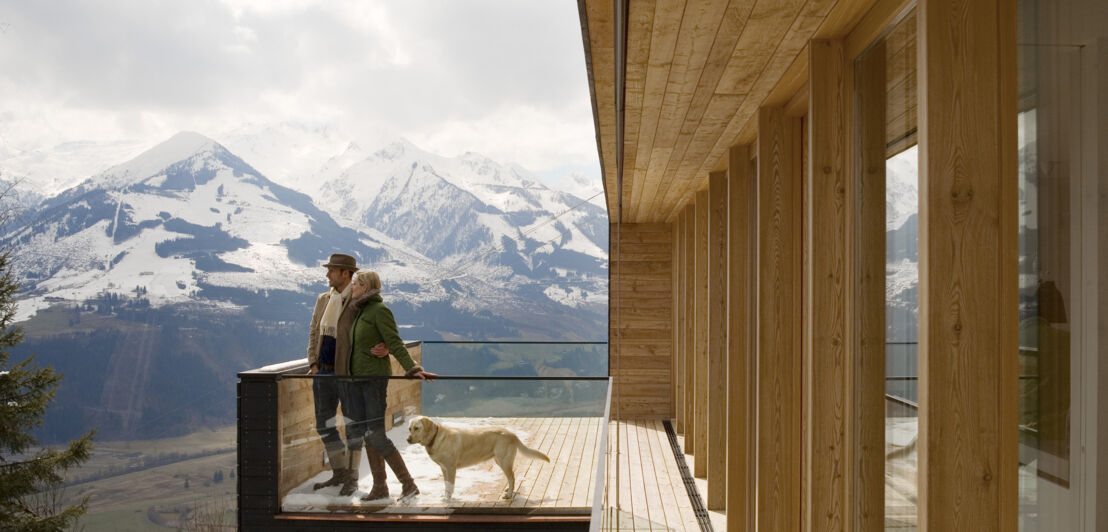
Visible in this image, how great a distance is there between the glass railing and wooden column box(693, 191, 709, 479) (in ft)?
3.11

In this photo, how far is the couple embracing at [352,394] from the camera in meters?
5.08

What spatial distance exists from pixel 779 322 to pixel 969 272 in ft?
5.60

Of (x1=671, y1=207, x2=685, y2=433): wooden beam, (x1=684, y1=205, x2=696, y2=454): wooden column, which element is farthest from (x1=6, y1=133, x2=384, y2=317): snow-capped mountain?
(x1=684, y1=205, x2=696, y2=454): wooden column

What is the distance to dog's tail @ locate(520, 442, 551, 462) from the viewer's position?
17.0ft

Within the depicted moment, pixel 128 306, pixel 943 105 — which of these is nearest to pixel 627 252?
pixel 943 105

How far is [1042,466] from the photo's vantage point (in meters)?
1.50

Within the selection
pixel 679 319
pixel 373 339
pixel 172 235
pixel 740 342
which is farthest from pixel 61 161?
pixel 740 342

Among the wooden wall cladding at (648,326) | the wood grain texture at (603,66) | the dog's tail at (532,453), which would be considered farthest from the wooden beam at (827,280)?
the wooden wall cladding at (648,326)

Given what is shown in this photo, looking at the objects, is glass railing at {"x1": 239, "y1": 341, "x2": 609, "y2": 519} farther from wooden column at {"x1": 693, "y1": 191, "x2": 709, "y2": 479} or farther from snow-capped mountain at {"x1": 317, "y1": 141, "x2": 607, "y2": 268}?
snow-capped mountain at {"x1": 317, "y1": 141, "x2": 607, "y2": 268}

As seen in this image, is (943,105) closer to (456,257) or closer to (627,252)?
(627,252)

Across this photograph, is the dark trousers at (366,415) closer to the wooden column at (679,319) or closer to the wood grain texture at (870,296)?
the wooden column at (679,319)

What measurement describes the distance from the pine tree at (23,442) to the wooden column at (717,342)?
14059 millimetres

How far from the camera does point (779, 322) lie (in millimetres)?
3357

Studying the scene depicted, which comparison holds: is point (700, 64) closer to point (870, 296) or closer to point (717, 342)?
point (870, 296)
